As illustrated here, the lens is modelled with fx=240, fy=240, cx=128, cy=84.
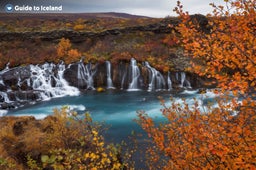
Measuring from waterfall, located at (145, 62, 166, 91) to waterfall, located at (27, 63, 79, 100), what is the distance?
8.92 m

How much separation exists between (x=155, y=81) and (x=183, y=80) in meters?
3.58

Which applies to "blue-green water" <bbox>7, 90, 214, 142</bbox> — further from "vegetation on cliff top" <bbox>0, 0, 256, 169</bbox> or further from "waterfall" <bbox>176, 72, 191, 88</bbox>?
"vegetation on cliff top" <bbox>0, 0, 256, 169</bbox>

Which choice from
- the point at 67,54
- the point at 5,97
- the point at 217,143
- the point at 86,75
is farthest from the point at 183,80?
the point at 217,143

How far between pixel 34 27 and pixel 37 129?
137 feet

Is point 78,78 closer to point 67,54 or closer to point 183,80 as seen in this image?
point 67,54

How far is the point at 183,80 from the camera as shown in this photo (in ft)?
97.8

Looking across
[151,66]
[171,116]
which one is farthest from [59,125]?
[151,66]

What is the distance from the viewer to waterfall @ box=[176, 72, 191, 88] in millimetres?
29455

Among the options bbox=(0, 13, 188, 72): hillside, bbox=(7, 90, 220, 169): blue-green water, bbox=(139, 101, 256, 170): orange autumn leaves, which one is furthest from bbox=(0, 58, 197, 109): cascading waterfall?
bbox=(139, 101, 256, 170): orange autumn leaves

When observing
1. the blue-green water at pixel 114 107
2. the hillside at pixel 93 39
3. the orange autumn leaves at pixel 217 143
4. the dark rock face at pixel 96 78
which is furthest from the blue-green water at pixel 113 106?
the hillside at pixel 93 39

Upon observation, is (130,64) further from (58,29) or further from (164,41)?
(58,29)

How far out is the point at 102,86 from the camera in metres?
29.7

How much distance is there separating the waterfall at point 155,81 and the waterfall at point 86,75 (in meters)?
7.11

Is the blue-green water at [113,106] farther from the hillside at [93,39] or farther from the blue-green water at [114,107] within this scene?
the hillside at [93,39]
